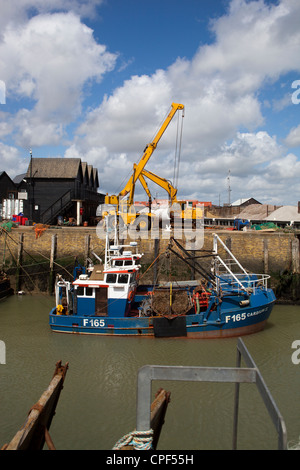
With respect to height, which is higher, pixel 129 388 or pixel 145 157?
pixel 145 157

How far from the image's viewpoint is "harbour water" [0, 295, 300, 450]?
7.79 meters

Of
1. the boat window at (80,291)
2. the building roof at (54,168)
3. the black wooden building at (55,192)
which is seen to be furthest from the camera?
the building roof at (54,168)

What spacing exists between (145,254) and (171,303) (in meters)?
8.33

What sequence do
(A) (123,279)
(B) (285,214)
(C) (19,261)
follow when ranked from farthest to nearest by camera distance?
(B) (285,214)
(C) (19,261)
(A) (123,279)

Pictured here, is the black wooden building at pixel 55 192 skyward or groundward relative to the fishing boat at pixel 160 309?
skyward

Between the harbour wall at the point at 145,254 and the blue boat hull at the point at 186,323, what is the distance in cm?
604

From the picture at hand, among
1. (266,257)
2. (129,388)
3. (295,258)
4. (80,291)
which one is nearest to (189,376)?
(129,388)

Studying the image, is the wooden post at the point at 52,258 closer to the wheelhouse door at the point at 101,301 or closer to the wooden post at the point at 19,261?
the wooden post at the point at 19,261

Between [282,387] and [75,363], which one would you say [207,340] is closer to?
[282,387]

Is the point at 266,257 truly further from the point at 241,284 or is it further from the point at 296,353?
the point at 296,353

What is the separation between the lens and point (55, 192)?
32.6 m

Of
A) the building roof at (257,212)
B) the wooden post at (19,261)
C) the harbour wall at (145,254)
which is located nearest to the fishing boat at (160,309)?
the harbour wall at (145,254)

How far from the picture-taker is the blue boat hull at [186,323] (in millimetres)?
13508

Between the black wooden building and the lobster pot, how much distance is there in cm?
1894
